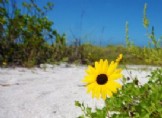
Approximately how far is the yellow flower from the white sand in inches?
33.6

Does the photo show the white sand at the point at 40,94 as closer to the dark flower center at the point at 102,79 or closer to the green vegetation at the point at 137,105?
the green vegetation at the point at 137,105

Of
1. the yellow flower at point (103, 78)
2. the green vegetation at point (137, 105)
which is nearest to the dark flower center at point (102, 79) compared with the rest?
the yellow flower at point (103, 78)

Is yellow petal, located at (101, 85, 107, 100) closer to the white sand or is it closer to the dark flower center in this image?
the dark flower center

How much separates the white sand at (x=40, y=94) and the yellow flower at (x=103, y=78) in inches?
33.6

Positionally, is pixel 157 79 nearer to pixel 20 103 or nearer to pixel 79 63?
pixel 20 103

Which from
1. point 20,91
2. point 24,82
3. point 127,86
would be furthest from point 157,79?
point 24,82

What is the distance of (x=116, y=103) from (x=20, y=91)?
2.12 meters

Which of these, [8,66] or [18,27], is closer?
[8,66]

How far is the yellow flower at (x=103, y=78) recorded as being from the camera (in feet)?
5.88

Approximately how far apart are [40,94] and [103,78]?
2.25 m

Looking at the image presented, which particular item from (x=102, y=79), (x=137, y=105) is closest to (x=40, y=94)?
(x=137, y=105)

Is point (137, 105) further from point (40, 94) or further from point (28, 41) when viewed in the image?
point (28, 41)

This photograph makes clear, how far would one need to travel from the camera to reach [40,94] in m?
4.06

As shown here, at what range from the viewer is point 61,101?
3.70 m
